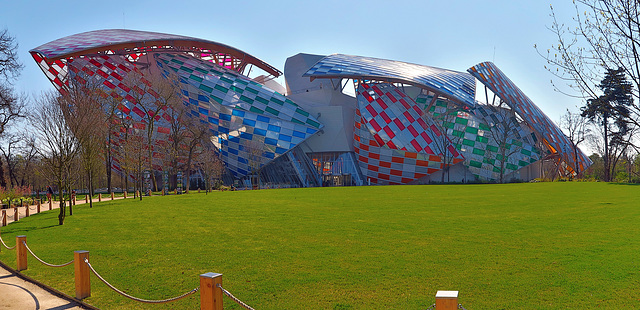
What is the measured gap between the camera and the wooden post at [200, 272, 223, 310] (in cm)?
703

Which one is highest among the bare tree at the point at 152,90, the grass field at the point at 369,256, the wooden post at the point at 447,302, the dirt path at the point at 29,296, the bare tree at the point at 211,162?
the bare tree at the point at 152,90

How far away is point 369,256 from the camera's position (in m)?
11.3

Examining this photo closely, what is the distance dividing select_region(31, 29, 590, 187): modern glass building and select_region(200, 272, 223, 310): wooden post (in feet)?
160

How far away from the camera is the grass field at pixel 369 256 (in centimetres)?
850

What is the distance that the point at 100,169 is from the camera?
60.4m

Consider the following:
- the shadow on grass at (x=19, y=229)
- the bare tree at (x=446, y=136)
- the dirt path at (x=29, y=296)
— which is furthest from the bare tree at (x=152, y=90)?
the dirt path at (x=29, y=296)

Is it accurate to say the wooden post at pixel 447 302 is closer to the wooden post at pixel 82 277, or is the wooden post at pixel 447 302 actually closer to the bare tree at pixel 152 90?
the wooden post at pixel 82 277

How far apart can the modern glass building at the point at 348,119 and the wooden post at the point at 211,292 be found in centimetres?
4874

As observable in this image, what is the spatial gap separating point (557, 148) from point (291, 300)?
53.1m

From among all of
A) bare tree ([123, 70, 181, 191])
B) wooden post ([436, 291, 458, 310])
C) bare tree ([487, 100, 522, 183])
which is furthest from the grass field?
bare tree ([487, 100, 522, 183])

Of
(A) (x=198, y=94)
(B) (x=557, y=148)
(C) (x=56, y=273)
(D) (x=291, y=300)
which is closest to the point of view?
(D) (x=291, y=300)

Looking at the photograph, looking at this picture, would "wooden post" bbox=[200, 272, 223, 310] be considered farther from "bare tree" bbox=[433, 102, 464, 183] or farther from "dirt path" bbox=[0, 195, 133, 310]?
"bare tree" bbox=[433, 102, 464, 183]

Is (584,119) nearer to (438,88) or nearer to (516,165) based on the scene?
(516,165)

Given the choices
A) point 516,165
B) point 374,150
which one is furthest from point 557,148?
point 374,150
